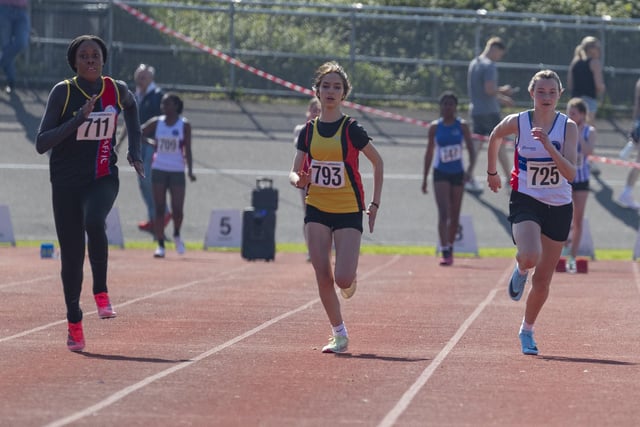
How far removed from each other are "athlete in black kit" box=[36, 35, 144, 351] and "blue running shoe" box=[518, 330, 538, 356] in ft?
9.33

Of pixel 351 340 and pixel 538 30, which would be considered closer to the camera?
pixel 351 340

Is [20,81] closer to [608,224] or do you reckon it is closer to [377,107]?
[377,107]

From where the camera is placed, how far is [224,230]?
848 inches

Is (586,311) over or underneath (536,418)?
Result: underneath

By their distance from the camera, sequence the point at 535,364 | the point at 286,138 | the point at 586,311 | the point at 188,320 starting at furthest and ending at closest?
1. the point at 286,138
2. the point at 586,311
3. the point at 188,320
4. the point at 535,364

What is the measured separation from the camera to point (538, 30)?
28.1 metres

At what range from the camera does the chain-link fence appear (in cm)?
2791

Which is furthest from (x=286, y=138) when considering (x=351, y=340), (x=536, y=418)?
(x=536, y=418)

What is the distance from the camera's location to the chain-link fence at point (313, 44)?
91.6 ft

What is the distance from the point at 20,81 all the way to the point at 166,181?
9255 mm

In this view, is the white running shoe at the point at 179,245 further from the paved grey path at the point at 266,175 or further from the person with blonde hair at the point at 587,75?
the person with blonde hair at the point at 587,75

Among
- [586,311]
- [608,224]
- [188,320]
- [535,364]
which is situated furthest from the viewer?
[608,224]

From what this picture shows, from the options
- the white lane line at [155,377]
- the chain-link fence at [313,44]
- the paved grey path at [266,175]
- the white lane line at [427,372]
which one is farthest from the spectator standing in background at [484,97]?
the white lane line at [155,377]

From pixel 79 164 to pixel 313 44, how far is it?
18.6 meters
